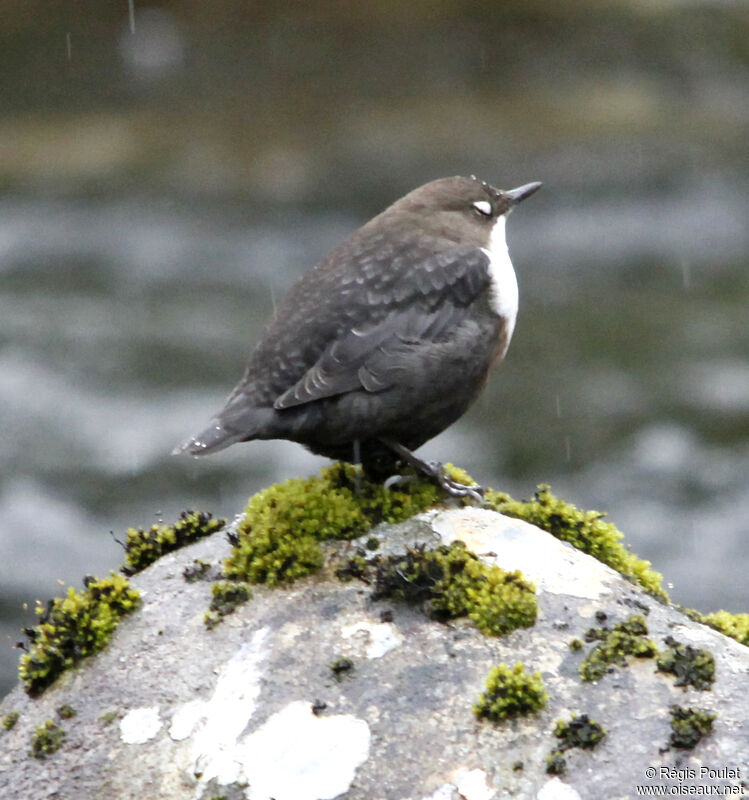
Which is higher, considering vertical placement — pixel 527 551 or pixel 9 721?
pixel 527 551

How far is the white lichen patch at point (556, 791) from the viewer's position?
10.1 feet

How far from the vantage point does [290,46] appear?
1216cm

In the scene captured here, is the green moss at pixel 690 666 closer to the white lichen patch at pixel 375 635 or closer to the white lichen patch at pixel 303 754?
the white lichen patch at pixel 375 635

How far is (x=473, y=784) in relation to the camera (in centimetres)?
316

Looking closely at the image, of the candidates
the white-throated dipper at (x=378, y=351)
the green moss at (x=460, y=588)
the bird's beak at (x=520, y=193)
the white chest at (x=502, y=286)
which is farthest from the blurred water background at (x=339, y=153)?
the green moss at (x=460, y=588)

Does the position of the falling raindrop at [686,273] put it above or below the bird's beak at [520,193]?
below

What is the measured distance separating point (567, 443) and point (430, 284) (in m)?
5.16

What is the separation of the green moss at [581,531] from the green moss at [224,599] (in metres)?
1.15

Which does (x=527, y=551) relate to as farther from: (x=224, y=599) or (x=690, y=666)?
(x=224, y=599)

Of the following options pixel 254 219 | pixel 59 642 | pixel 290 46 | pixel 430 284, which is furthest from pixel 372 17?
pixel 59 642

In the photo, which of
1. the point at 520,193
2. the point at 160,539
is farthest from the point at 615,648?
the point at 520,193

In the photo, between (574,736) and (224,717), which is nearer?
(574,736)

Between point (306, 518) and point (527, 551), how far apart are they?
0.87m

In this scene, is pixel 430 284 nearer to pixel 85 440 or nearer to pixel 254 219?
pixel 85 440
